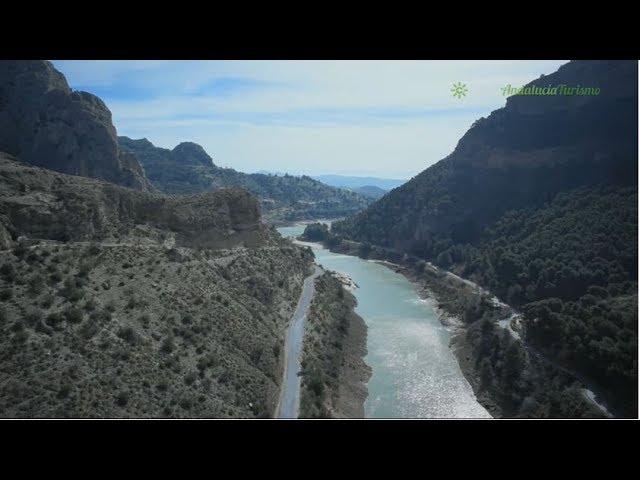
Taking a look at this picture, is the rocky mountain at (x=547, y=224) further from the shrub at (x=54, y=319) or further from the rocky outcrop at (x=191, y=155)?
the rocky outcrop at (x=191, y=155)

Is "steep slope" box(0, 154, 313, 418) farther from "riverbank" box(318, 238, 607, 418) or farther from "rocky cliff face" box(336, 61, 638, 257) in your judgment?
"rocky cliff face" box(336, 61, 638, 257)

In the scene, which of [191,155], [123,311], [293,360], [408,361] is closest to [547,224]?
[408,361]

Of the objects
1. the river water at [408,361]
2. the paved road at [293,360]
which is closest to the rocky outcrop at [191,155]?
the river water at [408,361]

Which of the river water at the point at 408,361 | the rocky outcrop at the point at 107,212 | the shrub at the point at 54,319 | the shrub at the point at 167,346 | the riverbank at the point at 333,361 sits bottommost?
the river water at the point at 408,361

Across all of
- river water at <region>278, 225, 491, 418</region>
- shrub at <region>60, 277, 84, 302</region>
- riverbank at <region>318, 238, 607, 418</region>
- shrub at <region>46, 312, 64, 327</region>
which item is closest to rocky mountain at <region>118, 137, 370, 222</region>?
river water at <region>278, 225, 491, 418</region>

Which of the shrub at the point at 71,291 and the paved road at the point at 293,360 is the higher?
the shrub at the point at 71,291

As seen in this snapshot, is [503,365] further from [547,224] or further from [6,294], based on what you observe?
[6,294]
